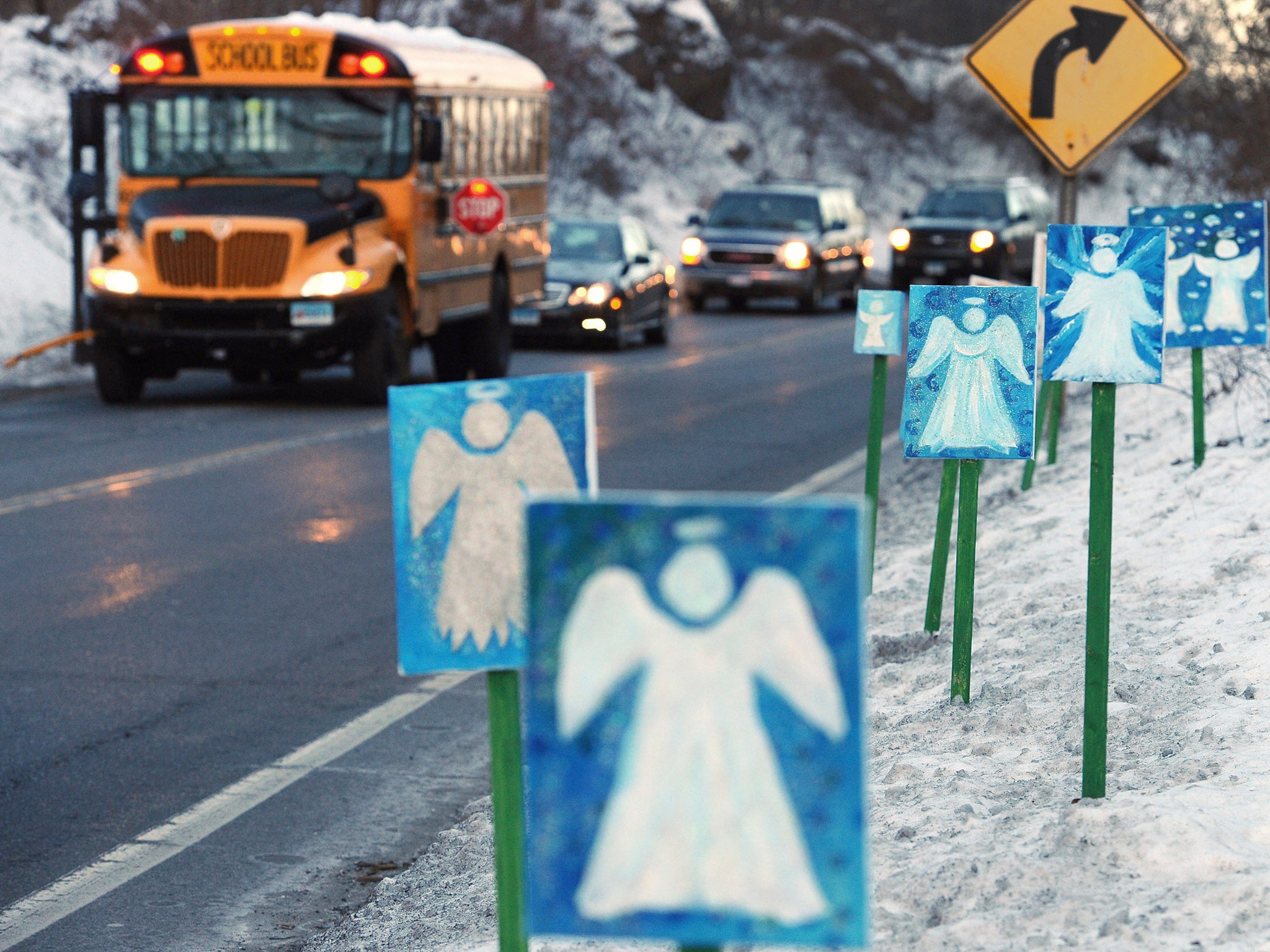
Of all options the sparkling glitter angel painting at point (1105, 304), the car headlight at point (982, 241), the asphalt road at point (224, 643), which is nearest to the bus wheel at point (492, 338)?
the asphalt road at point (224, 643)

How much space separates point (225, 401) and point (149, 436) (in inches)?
106

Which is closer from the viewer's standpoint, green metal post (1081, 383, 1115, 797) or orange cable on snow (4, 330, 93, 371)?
green metal post (1081, 383, 1115, 797)

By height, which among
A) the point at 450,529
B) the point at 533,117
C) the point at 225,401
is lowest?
the point at 225,401

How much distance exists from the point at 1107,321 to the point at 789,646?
3327 millimetres

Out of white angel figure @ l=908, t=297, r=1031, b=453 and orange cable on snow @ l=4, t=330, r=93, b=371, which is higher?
white angel figure @ l=908, t=297, r=1031, b=453

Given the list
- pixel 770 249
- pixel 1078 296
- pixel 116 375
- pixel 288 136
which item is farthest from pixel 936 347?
pixel 770 249

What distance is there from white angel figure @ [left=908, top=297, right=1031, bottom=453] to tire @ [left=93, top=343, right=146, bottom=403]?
11.4m

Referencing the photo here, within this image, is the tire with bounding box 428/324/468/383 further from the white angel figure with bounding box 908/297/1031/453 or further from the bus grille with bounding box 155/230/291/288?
the white angel figure with bounding box 908/297/1031/453

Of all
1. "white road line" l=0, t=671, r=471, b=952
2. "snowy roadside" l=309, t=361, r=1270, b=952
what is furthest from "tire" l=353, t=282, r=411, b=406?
"white road line" l=0, t=671, r=471, b=952

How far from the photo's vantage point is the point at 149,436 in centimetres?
1434

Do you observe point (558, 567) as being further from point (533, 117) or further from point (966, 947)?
point (533, 117)

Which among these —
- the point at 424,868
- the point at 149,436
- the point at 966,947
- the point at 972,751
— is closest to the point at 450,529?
the point at 966,947

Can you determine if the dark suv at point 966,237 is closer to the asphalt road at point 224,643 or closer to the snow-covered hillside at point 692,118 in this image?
the snow-covered hillside at point 692,118

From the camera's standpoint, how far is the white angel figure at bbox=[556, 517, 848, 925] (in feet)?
7.70
